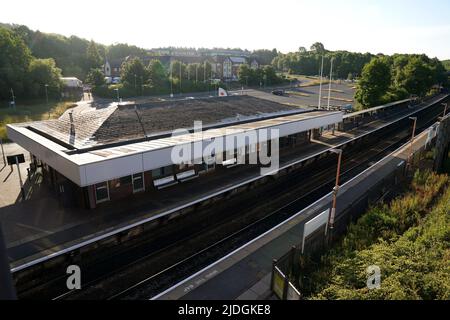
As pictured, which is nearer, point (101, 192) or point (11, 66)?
point (101, 192)

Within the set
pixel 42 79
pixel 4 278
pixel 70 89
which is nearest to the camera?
pixel 4 278

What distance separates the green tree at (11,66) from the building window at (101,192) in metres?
52.3

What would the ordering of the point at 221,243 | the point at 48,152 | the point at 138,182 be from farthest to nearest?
1. the point at 138,182
2. the point at 48,152
3. the point at 221,243

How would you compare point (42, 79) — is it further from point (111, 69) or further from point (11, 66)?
point (111, 69)

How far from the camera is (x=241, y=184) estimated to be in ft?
72.9

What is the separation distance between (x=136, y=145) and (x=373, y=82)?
44889 mm

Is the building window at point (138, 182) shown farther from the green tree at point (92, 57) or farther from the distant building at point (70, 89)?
the green tree at point (92, 57)

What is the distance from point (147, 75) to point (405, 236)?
6409 centimetres

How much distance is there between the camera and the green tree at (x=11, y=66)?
57.4 metres

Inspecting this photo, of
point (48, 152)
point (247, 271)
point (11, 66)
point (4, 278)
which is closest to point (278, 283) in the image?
point (247, 271)

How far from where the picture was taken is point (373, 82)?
51.2 meters

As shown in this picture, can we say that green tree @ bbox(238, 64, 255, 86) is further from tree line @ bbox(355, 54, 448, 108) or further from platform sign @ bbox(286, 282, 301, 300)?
platform sign @ bbox(286, 282, 301, 300)

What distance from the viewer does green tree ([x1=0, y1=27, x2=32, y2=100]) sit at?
5741 cm

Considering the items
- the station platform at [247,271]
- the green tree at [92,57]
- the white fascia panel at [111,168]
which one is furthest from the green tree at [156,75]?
the station platform at [247,271]
